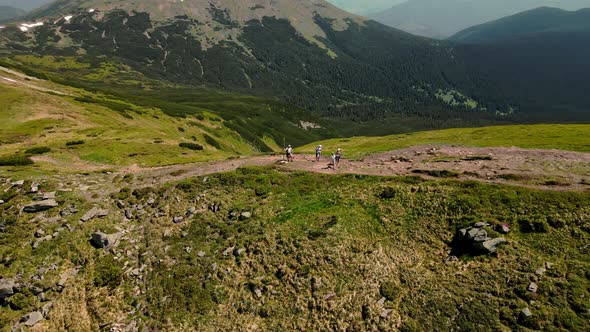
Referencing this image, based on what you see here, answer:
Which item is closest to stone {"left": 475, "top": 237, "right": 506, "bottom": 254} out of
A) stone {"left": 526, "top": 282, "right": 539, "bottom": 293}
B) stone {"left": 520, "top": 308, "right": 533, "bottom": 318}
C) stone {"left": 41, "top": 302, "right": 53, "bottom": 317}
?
stone {"left": 526, "top": 282, "right": 539, "bottom": 293}

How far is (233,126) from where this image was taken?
15412 centimetres

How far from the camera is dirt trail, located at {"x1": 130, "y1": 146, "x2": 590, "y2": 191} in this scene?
3688 centimetres

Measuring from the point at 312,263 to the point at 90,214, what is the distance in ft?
78.7

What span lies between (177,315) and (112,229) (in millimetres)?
12708

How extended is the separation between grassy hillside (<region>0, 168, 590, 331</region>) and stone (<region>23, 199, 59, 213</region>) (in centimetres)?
87

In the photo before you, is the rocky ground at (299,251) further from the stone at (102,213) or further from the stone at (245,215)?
the stone at (245,215)

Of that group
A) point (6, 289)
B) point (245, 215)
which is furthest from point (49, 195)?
point (245, 215)

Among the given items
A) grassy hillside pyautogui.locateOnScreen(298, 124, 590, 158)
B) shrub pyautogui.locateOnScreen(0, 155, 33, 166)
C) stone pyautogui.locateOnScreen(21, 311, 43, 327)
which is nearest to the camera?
stone pyautogui.locateOnScreen(21, 311, 43, 327)

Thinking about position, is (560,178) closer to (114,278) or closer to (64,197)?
(114,278)

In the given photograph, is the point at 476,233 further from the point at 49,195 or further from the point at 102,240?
the point at 49,195

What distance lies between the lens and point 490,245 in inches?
1088

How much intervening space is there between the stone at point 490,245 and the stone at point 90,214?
3790 cm

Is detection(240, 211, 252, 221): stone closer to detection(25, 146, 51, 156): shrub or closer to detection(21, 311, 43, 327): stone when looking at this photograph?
detection(21, 311, 43, 327): stone

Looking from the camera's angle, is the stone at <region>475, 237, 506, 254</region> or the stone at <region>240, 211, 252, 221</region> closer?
the stone at <region>475, 237, 506, 254</region>
